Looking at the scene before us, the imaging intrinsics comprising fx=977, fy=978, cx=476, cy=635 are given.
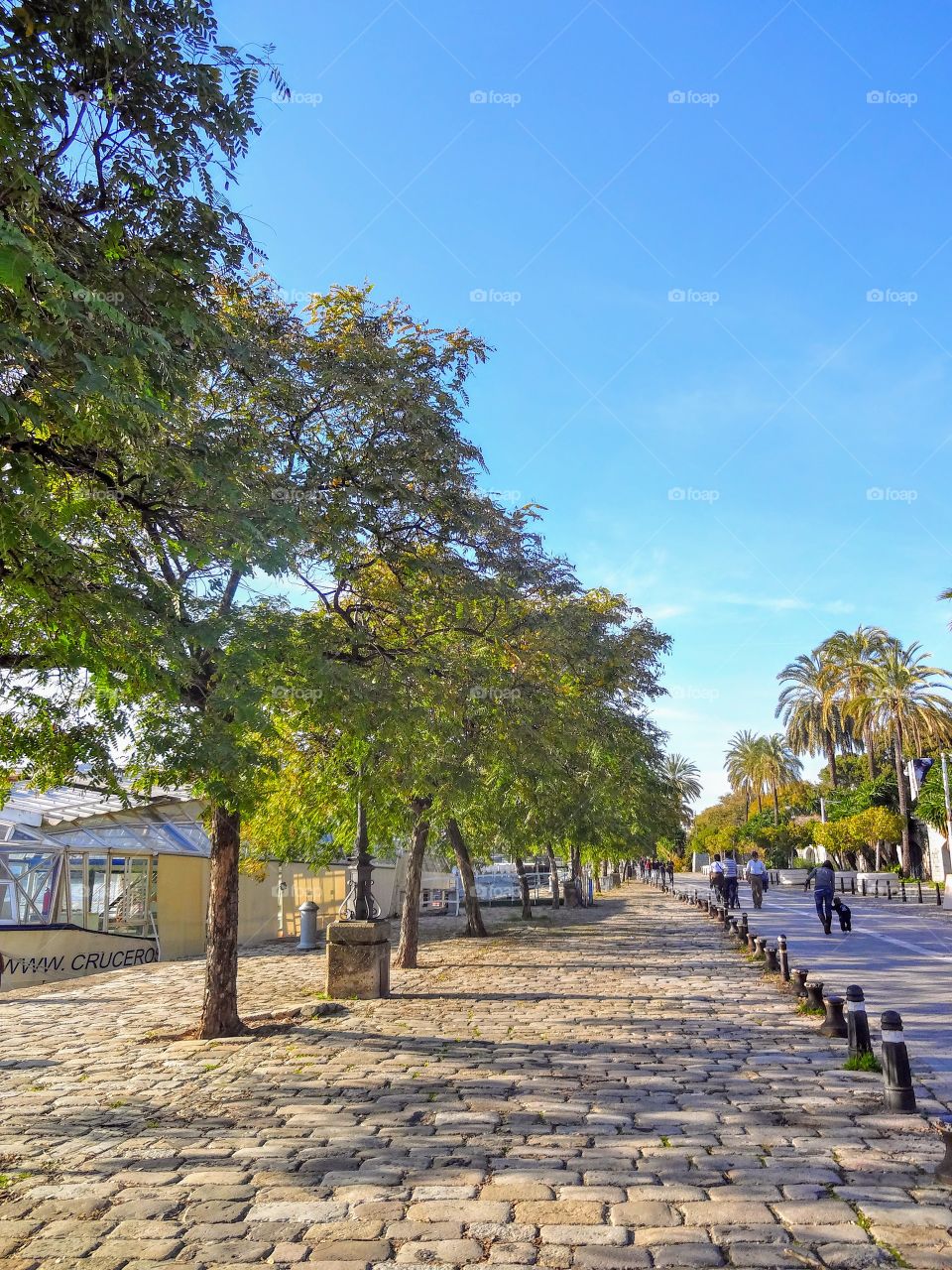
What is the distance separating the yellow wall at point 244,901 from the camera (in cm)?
2339

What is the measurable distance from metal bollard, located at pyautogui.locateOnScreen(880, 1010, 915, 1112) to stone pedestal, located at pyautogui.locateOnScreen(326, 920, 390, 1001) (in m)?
7.89

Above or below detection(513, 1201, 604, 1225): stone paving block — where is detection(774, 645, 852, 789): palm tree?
above

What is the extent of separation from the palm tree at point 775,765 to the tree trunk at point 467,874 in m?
54.1

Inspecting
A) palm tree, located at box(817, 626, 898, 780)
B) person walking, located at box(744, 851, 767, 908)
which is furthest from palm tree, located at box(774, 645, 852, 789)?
person walking, located at box(744, 851, 767, 908)

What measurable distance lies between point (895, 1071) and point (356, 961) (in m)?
8.22

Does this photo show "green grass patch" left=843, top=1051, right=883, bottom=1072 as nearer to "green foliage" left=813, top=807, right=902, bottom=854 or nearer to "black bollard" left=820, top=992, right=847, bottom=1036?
"black bollard" left=820, top=992, right=847, bottom=1036

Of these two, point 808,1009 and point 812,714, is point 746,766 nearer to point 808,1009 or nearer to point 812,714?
point 812,714

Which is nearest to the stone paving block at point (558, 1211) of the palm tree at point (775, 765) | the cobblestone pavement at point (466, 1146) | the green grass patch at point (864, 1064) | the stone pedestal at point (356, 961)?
the cobblestone pavement at point (466, 1146)

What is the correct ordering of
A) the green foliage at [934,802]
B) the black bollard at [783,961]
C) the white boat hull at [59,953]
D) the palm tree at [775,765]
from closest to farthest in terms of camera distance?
1. the black bollard at [783,961]
2. the white boat hull at [59,953]
3. the green foliage at [934,802]
4. the palm tree at [775,765]

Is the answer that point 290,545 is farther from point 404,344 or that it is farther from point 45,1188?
point 45,1188

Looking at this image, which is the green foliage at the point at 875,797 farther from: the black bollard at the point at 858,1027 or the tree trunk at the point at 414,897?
the black bollard at the point at 858,1027

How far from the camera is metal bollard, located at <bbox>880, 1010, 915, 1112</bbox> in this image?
22.4ft

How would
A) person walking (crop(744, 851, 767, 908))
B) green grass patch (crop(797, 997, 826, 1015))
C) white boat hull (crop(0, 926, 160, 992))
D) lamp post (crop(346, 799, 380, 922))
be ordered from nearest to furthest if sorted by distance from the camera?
green grass patch (crop(797, 997, 826, 1015)), lamp post (crop(346, 799, 380, 922)), white boat hull (crop(0, 926, 160, 992)), person walking (crop(744, 851, 767, 908))

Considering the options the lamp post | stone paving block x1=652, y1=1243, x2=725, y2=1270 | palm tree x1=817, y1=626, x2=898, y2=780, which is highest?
palm tree x1=817, y1=626, x2=898, y2=780
